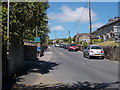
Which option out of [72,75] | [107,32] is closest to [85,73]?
[72,75]

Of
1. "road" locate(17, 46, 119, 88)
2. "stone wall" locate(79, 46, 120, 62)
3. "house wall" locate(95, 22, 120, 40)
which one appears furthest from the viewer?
"house wall" locate(95, 22, 120, 40)

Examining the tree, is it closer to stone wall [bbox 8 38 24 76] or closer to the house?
stone wall [bbox 8 38 24 76]

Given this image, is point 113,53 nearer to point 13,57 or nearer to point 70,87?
point 13,57

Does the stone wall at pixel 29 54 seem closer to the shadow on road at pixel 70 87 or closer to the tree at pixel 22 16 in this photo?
the tree at pixel 22 16

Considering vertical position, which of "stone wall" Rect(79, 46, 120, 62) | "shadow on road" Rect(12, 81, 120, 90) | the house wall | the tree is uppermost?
→ the house wall

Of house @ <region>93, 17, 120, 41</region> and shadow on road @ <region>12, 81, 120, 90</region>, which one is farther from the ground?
house @ <region>93, 17, 120, 41</region>

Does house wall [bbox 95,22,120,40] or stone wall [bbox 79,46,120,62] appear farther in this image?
house wall [bbox 95,22,120,40]

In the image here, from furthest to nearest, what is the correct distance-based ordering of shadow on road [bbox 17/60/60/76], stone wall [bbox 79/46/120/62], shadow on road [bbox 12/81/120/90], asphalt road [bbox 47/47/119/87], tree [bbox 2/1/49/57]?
stone wall [bbox 79/46/120/62] → shadow on road [bbox 17/60/60/76] → asphalt road [bbox 47/47/119/87] → tree [bbox 2/1/49/57] → shadow on road [bbox 12/81/120/90]

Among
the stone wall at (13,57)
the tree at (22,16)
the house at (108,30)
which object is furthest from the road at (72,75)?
the house at (108,30)

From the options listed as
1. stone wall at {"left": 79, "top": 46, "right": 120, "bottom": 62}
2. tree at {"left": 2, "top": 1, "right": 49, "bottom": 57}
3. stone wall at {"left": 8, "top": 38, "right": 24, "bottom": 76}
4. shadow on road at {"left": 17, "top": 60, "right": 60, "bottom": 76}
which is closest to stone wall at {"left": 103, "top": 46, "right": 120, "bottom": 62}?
stone wall at {"left": 79, "top": 46, "right": 120, "bottom": 62}

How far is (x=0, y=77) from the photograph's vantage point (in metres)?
8.20

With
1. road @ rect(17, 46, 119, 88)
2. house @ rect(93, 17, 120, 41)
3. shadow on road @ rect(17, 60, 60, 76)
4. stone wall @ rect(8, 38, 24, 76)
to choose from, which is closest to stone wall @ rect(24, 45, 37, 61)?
shadow on road @ rect(17, 60, 60, 76)

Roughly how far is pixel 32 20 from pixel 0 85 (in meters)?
3.95

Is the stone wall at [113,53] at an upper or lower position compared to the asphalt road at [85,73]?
upper
